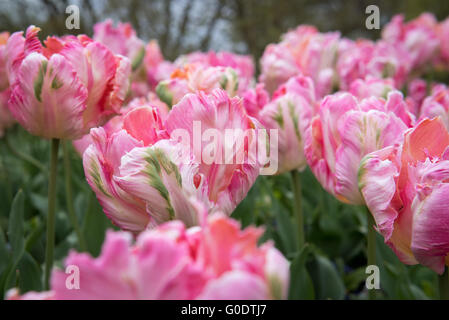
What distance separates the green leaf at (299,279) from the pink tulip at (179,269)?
49cm

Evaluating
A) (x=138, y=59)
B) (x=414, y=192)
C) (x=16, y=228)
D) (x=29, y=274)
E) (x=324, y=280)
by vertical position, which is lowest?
(x=324, y=280)

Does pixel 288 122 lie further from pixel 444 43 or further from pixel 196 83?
pixel 444 43

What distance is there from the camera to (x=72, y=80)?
0.76 meters

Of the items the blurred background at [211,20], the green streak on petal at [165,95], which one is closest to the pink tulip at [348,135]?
the green streak on petal at [165,95]

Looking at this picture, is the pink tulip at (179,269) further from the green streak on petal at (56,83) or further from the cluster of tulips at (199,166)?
the green streak on petal at (56,83)

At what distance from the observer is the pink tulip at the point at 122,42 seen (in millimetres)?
1420

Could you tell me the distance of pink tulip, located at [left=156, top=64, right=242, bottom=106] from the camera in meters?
0.84

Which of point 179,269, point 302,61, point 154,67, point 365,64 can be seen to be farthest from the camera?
point 154,67

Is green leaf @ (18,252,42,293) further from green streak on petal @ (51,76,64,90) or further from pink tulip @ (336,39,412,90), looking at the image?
pink tulip @ (336,39,412,90)

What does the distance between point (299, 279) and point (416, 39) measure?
1.87 m

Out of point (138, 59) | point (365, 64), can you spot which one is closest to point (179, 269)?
point (138, 59)

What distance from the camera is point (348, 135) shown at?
28.7 inches

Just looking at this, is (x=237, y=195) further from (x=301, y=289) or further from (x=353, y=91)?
(x=353, y=91)
